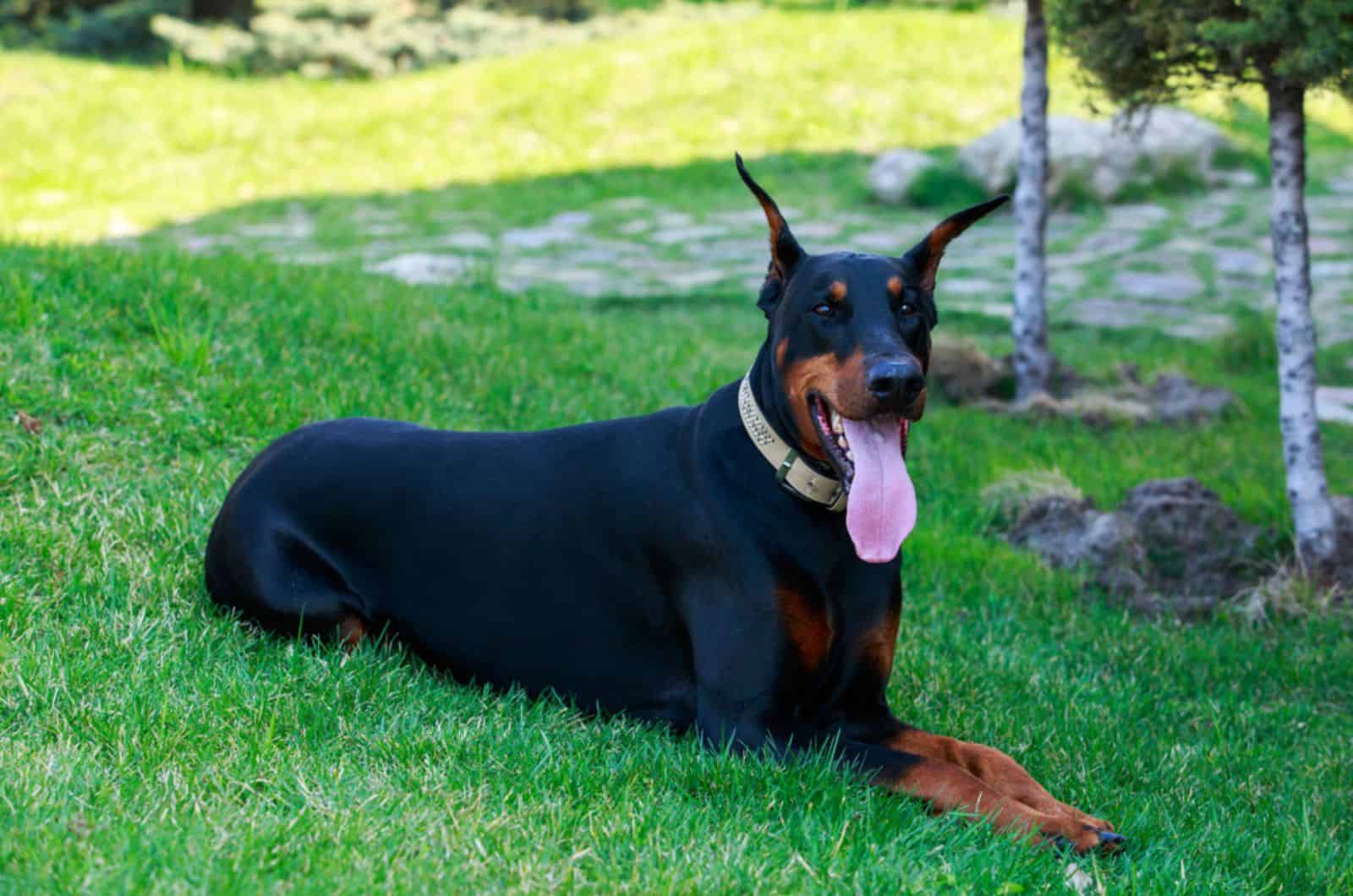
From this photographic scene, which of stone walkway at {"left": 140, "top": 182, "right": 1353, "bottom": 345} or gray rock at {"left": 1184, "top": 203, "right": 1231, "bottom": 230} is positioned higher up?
gray rock at {"left": 1184, "top": 203, "right": 1231, "bottom": 230}

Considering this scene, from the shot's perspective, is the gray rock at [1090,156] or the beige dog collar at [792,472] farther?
the gray rock at [1090,156]

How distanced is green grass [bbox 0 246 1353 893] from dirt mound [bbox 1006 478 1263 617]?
212 millimetres

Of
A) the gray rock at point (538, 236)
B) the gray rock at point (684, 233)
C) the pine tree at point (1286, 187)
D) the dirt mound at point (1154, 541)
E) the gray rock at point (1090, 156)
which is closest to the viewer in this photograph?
the pine tree at point (1286, 187)

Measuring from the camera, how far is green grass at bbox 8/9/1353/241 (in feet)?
44.7

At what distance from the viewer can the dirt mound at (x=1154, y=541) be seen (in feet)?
18.0

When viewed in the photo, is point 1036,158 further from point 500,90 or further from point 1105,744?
point 500,90

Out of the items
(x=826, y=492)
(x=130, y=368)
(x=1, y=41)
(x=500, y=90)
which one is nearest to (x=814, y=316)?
(x=826, y=492)

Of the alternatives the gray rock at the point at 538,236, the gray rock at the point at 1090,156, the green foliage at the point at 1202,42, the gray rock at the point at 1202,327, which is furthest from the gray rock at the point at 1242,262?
the gray rock at the point at 538,236

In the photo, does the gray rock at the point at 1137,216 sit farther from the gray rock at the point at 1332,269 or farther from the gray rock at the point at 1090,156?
the gray rock at the point at 1332,269

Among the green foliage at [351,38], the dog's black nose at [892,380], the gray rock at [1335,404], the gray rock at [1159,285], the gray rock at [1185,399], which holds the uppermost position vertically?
the green foliage at [351,38]

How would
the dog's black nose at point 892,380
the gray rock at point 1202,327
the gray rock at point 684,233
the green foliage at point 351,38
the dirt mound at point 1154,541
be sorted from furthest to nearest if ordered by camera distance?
the green foliage at point 351,38, the gray rock at point 684,233, the gray rock at point 1202,327, the dirt mound at point 1154,541, the dog's black nose at point 892,380

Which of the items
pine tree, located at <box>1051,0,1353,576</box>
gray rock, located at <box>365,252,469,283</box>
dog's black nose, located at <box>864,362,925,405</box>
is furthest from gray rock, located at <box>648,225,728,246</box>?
dog's black nose, located at <box>864,362,925,405</box>

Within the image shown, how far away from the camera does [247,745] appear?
3.13 metres

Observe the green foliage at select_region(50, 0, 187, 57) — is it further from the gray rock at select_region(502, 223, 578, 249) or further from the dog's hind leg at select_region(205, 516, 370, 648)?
the dog's hind leg at select_region(205, 516, 370, 648)
